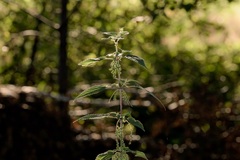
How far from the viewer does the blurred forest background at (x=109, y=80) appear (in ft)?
16.0

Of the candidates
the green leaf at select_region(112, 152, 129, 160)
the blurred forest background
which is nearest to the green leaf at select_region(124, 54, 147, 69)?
the green leaf at select_region(112, 152, 129, 160)

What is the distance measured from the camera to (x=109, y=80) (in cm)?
591

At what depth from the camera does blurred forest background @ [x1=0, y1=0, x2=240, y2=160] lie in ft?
16.0

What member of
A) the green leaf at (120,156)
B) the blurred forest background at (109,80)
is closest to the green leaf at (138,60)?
the green leaf at (120,156)

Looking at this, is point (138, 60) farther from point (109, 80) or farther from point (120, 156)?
point (109, 80)

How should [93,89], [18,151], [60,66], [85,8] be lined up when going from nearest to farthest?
1. [93,89]
2. [18,151]
3. [60,66]
4. [85,8]

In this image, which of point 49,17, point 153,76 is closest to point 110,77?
point 153,76

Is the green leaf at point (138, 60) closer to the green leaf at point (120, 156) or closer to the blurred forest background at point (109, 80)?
the green leaf at point (120, 156)

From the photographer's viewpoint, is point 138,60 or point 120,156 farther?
point 138,60

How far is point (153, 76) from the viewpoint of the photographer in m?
6.03

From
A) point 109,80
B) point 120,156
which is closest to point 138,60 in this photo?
point 120,156

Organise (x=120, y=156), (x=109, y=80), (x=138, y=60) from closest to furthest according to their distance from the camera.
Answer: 1. (x=120, y=156)
2. (x=138, y=60)
3. (x=109, y=80)

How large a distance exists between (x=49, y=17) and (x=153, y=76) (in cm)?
115

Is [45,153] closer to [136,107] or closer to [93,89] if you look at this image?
[136,107]
